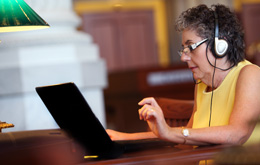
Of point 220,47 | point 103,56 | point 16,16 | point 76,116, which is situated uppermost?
point 16,16

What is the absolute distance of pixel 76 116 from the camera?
4.48 feet

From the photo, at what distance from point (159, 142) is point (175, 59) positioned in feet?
29.7

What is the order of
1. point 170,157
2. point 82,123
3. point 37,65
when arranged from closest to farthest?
point 170,157, point 82,123, point 37,65

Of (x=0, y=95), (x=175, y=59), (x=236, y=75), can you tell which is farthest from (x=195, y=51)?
(x=175, y=59)

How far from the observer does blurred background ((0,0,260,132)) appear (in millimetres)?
3004

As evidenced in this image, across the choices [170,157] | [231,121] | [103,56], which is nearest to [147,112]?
[170,157]

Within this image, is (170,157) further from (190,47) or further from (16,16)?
(16,16)

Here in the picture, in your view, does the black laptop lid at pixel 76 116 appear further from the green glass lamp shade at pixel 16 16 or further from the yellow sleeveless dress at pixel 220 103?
the yellow sleeveless dress at pixel 220 103

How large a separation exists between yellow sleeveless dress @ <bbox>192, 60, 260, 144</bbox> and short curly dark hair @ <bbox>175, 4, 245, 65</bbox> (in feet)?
0.17

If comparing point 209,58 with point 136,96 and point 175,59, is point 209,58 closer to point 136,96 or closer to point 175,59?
point 136,96

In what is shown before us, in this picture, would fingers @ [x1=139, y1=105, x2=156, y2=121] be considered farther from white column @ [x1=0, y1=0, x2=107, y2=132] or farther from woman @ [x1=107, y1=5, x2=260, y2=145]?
white column @ [x1=0, y1=0, x2=107, y2=132]

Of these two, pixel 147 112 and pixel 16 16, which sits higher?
pixel 16 16

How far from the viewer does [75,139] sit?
4.83 ft

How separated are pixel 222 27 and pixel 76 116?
62cm
